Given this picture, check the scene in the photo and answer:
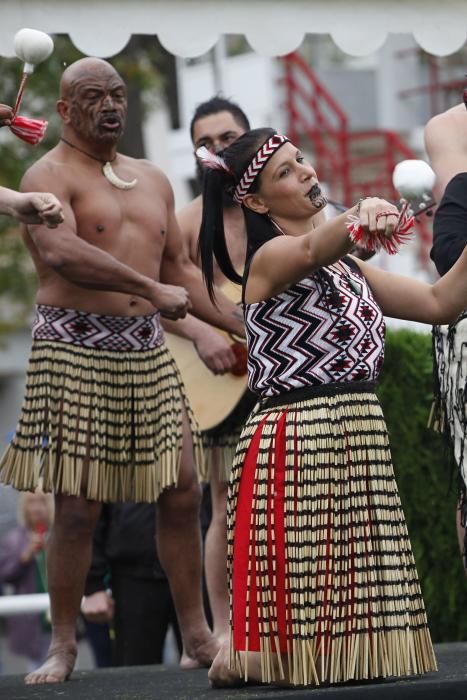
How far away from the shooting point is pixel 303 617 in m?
4.34

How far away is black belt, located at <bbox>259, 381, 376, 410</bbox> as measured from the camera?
443 centimetres

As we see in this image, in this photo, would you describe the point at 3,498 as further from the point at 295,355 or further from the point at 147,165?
the point at 295,355

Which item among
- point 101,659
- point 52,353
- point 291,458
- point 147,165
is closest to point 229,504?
point 291,458

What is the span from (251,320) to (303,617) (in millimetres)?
875

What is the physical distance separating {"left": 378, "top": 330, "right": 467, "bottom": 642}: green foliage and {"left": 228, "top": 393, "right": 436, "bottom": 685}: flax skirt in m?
2.47

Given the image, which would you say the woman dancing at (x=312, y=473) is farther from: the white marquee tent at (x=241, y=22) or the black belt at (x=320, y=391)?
the white marquee tent at (x=241, y=22)

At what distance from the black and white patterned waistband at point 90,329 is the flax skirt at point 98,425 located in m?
0.03

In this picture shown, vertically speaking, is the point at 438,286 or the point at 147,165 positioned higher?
the point at 147,165

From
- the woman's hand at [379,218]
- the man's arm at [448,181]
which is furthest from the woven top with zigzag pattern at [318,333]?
the woman's hand at [379,218]

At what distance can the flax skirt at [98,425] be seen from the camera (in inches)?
213

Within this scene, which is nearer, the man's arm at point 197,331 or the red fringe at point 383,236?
the red fringe at point 383,236

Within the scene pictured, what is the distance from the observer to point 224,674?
15.0 feet

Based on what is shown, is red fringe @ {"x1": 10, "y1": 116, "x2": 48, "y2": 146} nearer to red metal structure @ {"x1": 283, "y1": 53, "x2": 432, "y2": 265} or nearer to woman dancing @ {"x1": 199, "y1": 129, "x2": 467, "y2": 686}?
woman dancing @ {"x1": 199, "y1": 129, "x2": 467, "y2": 686}

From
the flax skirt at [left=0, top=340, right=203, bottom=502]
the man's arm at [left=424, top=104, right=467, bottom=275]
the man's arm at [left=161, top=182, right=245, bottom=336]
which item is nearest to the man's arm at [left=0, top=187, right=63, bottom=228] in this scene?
the flax skirt at [left=0, top=340, right=203, bottom=502]
